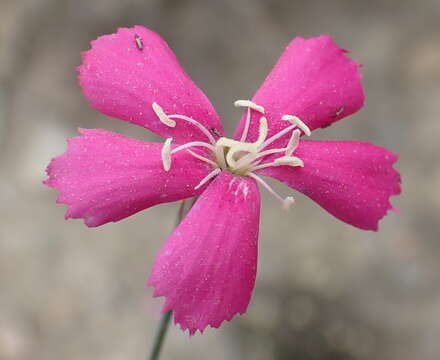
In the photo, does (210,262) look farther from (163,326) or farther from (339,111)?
(339,111)

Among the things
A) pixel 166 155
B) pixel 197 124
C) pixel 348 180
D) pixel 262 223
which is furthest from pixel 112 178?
pixel 262 223

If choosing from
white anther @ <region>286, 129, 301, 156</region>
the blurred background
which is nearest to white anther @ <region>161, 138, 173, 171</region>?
white anther @ <region>286, 129, 301, 156</region>

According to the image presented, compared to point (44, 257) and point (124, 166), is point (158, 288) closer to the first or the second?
point (124, 166)

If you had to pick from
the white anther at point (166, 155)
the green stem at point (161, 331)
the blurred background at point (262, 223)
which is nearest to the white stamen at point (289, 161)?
the white anther at point (166, 155)

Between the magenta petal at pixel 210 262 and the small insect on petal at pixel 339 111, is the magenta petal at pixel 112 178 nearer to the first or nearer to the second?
the magenta petal at pixel 210 262

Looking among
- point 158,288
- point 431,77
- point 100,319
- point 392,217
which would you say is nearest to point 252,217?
point 158,288

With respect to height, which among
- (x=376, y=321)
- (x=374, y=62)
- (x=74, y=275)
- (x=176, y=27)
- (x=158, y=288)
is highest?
(x=374, y=62)

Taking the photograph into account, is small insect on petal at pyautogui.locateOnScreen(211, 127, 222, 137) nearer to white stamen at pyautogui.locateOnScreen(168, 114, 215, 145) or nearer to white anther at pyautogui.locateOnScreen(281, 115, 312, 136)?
white stamen at pyautogui.locateOnScreen(168, 114, 215, 145)
